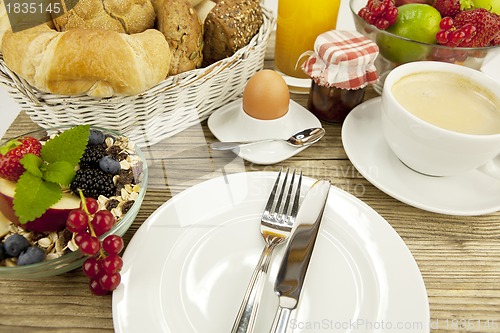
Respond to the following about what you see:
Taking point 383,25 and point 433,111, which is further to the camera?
point 383,25

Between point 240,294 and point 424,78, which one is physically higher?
point 424,78

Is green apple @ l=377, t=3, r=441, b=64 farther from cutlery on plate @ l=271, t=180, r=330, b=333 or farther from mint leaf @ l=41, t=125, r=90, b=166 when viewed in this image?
mint leaf @ l=41, t=125, r=90, b=166

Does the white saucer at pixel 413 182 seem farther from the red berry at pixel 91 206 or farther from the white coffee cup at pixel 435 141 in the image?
the red berry at pixel 91 206

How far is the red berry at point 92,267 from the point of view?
568 mm

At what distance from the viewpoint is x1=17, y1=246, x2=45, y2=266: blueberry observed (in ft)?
1.82

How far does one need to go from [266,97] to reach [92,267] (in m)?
0.51

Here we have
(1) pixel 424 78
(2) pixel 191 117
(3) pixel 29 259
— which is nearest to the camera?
(3) pixel 29 259

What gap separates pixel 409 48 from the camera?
3.14 feet

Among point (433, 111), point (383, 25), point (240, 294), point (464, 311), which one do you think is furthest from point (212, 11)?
point (464, 311)

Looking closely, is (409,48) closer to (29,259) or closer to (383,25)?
(383,25)

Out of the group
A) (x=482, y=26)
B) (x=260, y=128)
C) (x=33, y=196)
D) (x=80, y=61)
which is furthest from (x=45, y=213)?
(x=482, y=26)

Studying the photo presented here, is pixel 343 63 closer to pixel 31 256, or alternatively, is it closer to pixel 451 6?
pixel 451 6

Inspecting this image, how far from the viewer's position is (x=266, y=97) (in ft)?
2.93

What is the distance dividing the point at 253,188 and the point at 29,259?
1.23 ft
